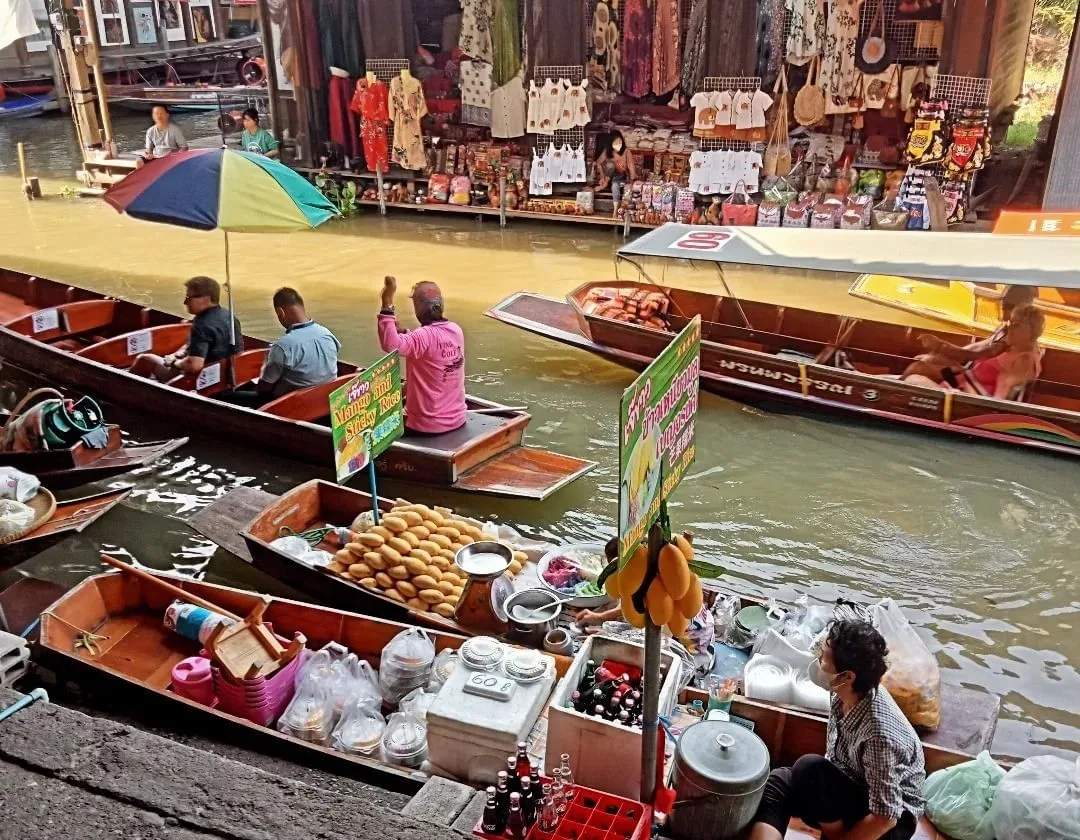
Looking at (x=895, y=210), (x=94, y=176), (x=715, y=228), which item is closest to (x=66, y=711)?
(x=715, y=228)

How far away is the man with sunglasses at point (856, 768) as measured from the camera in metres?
3.40

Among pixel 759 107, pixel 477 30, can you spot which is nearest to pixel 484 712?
pixel 759 107

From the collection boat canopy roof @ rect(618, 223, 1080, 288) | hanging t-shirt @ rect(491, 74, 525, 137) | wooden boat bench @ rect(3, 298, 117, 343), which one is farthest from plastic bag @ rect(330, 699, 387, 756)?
hanging t-shirt @ rect(491, 74, 525, 137)

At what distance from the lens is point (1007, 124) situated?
1396 centimetres

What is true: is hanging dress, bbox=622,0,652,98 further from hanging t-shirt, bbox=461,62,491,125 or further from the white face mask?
the white face mask

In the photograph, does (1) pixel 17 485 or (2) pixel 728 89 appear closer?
(1) pixel 17 485

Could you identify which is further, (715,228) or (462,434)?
(715,228)

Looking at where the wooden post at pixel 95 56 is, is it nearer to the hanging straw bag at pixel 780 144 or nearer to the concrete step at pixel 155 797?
the hanging straw bag at pixel 780 144

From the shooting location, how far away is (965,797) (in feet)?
12.4

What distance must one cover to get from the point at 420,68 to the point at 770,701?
14009 millimetres

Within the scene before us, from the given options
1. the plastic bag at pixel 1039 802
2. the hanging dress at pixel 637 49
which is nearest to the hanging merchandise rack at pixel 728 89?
the hanging dress at pixel 637 49

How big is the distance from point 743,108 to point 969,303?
16.3ft

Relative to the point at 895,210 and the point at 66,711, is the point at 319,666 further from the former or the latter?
the point at 895,210

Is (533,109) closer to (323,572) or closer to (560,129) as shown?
(560,129)
